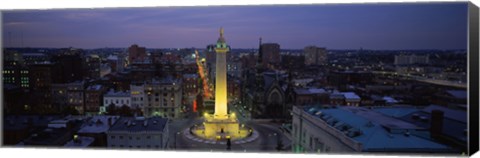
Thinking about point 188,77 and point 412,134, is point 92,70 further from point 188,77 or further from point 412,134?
point 412,134

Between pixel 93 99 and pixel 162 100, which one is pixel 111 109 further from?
pixel 162 100

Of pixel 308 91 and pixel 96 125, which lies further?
pixel 308 91

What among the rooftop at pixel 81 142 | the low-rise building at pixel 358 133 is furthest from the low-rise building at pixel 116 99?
the low-rise building at pixel 358 133

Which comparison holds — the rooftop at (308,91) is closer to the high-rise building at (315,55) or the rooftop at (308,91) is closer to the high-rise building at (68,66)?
the high-rise building at (315,55)

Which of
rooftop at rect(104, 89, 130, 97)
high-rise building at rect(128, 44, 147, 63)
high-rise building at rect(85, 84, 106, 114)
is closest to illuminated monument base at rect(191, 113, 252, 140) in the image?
high-rise building at rect(128, 44, 147, 63)

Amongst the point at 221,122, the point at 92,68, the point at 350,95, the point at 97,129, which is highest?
the point at 92,68

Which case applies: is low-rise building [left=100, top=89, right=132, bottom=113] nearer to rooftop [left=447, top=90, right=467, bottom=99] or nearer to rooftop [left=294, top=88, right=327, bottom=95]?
rooftop [left=294, top=88, right=327, bottom=95]

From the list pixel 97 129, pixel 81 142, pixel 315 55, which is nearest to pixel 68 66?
pixel 97 129
